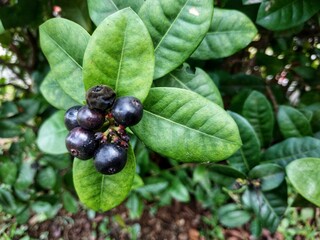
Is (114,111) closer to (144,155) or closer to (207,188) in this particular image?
(144,155)

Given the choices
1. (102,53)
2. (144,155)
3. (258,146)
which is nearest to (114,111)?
(102,53)

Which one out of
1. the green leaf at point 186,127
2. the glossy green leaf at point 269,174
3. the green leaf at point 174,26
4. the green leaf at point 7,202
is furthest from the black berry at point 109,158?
the green leaf at point 7,202

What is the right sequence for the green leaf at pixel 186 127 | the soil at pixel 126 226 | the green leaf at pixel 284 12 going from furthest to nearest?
the soil at pixel 126 226 < the green leaf at pixel 284 12 < the green leaf at pixel 186 127

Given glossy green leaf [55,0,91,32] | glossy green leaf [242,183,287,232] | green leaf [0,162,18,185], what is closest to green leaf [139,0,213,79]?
glossy green leaf [55,0,91,32]

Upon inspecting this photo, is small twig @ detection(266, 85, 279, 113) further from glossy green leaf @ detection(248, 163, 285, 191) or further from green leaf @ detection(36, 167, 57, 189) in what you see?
green leaf @ detection(36, 167, 57, 189)

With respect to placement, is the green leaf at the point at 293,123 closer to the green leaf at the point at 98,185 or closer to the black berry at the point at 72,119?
the green leaf at the point at 98,185

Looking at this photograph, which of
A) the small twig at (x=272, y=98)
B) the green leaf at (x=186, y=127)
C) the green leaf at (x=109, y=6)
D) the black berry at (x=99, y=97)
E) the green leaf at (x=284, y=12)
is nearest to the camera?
the black berry at (x=99, y=97)

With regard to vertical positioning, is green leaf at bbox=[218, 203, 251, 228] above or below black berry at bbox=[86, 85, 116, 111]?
below
